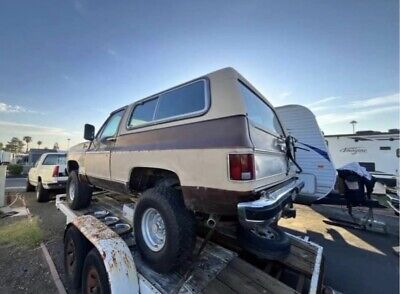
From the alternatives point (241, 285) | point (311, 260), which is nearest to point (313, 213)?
point (311, 260)

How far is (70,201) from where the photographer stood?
4.66 metres

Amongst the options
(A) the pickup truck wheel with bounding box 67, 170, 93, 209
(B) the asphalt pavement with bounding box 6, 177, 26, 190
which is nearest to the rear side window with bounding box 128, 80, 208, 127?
(A) the pickup truck wheel with bounding box 67, 170, 93, 209

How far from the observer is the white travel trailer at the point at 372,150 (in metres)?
16.4

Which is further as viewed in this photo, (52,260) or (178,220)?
(52,260)

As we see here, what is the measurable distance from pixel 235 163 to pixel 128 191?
1855 mm

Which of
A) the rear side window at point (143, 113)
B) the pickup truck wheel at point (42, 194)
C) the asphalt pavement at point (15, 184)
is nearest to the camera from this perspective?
the rear side window at point (143, 113)

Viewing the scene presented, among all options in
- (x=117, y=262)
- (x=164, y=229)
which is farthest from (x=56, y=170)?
(x=164, y=229)

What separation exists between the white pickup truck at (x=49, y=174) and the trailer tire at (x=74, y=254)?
5.92 m

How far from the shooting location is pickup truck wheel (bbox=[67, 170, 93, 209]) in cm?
438

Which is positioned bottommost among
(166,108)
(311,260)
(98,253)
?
(311,260)

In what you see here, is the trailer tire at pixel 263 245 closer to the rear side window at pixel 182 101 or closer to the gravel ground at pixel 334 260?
the rear side window at pixel 182 101

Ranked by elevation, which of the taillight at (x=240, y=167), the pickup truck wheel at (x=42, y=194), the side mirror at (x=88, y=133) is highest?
the side mirror at (x=88, y=133)

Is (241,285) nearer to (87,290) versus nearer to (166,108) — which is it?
(87,290)

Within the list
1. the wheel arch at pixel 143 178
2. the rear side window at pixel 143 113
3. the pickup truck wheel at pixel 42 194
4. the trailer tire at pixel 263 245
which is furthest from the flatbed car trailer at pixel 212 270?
the pickup truck wheel at pixel 42 194
